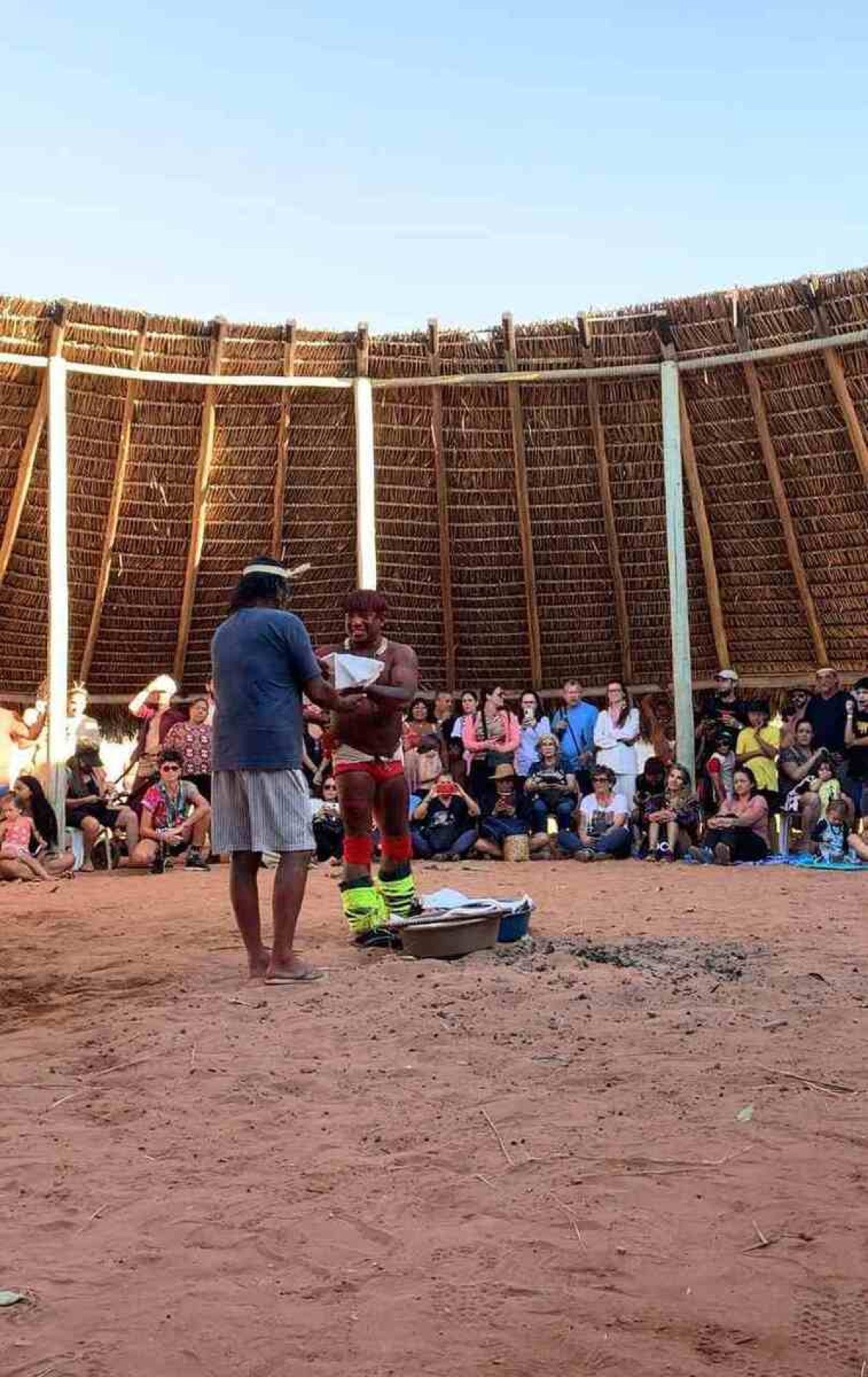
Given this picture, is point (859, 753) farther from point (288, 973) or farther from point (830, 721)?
point (288, 973)

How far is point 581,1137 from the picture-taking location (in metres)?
3.20

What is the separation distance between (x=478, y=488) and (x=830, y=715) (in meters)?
3.87

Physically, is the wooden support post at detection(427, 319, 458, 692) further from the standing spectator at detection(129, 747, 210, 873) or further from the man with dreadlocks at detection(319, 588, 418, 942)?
the man with dreadlocks at detection(319, 588, 418, 942)

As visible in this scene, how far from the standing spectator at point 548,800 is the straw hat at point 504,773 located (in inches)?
6.7

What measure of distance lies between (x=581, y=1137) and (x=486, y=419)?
982 cm

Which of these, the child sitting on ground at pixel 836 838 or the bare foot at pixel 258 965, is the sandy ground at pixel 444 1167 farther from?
the child sitting on ground at pixel 836 838

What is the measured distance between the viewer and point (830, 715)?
10.9 meters

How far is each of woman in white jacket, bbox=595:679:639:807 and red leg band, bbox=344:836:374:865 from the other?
580 centimetres

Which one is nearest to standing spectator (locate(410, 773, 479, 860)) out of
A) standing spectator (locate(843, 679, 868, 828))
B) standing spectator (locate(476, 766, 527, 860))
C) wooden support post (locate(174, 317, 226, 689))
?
standing spectator (locate(476, 766, 527, 860))

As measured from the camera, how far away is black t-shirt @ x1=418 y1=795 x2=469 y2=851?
1085cm

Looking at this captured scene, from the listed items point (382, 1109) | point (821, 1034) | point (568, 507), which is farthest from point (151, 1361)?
point (568, 507)

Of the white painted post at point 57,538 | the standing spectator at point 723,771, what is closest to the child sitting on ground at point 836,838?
the standing spectator at point 723,771

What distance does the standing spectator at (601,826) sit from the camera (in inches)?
418

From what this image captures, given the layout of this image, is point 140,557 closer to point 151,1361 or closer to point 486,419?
point 486,419
